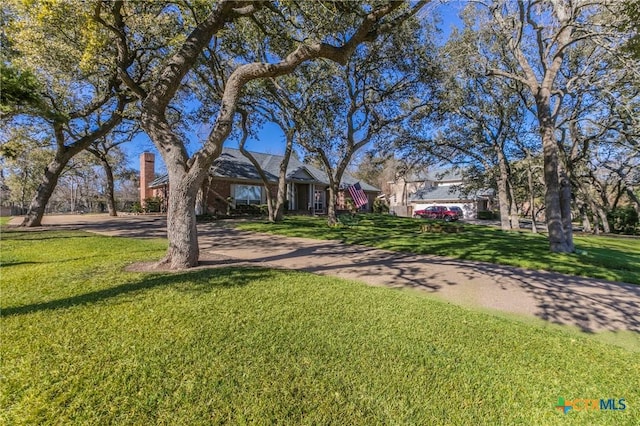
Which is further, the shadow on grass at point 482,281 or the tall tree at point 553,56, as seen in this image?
the tall tree at point 553,56

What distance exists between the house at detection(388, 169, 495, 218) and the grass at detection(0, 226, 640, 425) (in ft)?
112

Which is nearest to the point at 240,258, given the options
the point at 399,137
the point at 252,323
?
the point at 252,323

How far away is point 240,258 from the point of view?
770 centimetres

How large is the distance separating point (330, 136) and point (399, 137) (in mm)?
4447

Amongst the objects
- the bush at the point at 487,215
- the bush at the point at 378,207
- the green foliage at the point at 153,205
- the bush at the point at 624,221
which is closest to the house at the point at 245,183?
the green foliage at the point at 153,205

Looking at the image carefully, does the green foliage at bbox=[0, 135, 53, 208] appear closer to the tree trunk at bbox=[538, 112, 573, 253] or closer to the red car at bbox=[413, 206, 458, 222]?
the tree trunk at bbox=[538, 112, 573, 253]

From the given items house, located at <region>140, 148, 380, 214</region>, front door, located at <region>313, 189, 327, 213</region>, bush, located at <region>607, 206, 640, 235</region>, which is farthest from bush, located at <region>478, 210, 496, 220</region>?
front door, located at <region>313, 189, 327, 213</region>

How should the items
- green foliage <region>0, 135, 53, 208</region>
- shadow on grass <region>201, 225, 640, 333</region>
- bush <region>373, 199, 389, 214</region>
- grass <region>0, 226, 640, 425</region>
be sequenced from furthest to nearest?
bush <region>373, 199, 389, 214</region>, green foliage <region>0, 135, 53, 208</region>, shadow on grass <region>201, 225, 640, 333</region>, grass <region>0, 226, 640, 425</region>

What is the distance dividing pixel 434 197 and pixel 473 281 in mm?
39254

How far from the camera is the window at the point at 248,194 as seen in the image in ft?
76.8

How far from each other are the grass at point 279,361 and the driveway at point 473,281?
0.93m

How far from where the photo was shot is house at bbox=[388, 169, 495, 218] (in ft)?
132

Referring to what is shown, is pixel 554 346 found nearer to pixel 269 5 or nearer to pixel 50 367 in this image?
pixel 50 367

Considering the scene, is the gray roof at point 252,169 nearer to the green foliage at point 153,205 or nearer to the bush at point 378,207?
the green foliage at point 153,205
